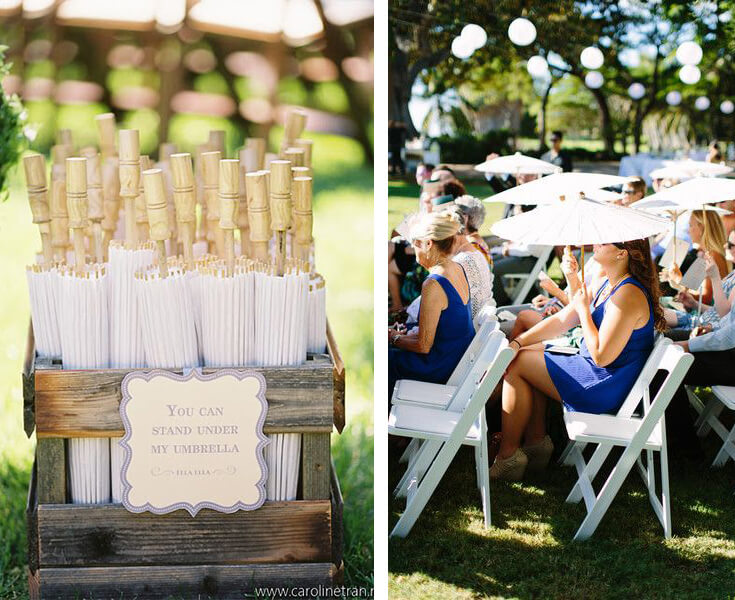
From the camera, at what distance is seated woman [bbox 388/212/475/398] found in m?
3.71

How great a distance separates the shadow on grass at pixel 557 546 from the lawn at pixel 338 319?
0.26m

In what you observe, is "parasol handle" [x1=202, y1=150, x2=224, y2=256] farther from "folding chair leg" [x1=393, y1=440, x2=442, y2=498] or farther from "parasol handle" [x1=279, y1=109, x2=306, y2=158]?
"folding chair leg" [x1=393, y1=440, x2=442, y2=498]

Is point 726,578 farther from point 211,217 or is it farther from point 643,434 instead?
point 211,217

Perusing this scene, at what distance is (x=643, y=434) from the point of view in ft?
10.1

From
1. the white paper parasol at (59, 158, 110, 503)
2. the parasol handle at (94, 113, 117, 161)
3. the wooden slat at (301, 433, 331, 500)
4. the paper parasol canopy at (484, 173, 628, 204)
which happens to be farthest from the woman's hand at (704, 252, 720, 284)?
the white paper parasol at (59, 158, 110, 503)

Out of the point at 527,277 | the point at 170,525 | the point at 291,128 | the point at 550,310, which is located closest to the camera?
the point at 170,525

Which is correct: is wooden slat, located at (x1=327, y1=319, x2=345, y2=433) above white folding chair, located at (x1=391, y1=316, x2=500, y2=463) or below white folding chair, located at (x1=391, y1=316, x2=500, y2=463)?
above

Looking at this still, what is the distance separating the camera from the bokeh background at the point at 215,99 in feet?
10.1

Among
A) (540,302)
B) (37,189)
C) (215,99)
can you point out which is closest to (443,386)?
(540,302)

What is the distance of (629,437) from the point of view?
3.18 metres

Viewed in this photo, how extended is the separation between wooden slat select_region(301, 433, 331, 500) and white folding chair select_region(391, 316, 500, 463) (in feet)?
3.34

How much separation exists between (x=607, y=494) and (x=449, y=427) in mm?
627

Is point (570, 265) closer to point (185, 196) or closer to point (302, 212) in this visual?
point (302, 212)

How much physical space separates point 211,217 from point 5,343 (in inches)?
39.5
